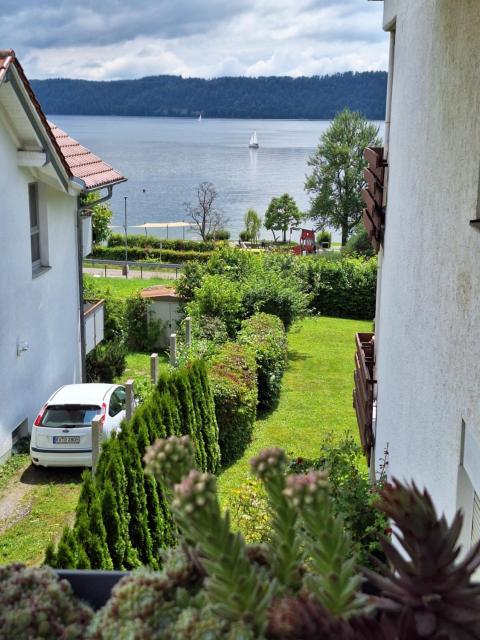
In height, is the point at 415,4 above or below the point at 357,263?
above

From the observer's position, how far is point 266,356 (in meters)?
18.2

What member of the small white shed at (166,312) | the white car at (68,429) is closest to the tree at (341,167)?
the small white shed at (166,312)

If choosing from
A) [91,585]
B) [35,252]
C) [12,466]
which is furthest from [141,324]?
[91,585]

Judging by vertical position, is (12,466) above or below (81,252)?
below

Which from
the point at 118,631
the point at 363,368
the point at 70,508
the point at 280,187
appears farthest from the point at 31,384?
the point at 280,187

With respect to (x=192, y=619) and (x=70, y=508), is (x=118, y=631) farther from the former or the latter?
(x=70, y=508)

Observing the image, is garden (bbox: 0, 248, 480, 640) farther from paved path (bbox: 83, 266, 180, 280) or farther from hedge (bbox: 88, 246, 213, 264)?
hedge (bbox: 88, 246, 213, 264)

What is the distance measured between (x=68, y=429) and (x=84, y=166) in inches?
284

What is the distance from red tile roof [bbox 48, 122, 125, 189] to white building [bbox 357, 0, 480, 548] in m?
10.2

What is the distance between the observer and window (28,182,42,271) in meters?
15.5

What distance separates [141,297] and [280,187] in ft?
395

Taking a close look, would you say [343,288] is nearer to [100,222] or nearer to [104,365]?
[100,222]

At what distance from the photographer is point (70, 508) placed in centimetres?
1181

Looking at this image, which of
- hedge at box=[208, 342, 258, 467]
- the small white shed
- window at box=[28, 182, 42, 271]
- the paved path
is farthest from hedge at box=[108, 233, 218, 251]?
window at box=[28, 182, 42, 271]
